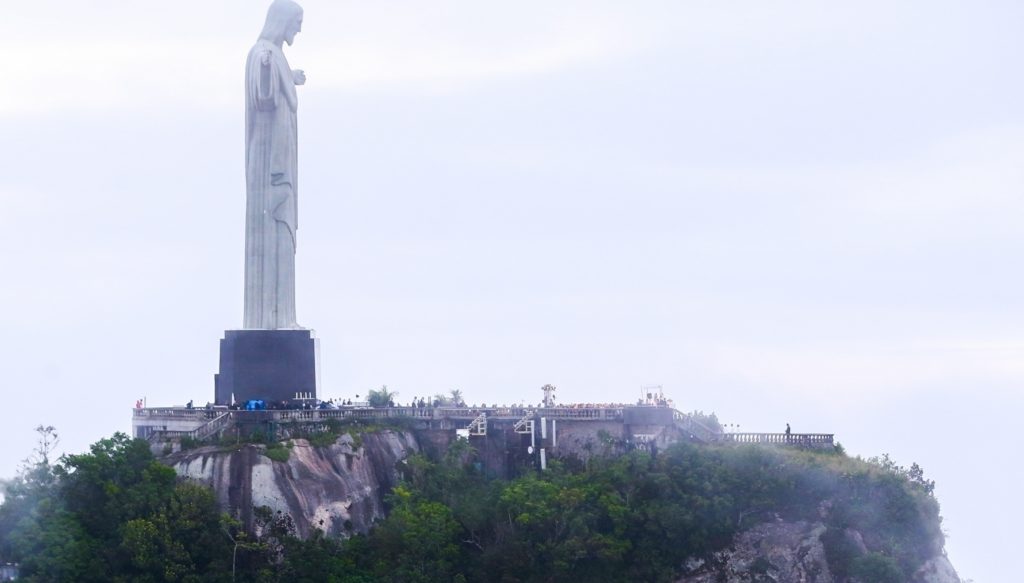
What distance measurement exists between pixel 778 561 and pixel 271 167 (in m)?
26.2

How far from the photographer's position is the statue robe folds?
74938 mm

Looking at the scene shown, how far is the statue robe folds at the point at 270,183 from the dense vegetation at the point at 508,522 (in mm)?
10034

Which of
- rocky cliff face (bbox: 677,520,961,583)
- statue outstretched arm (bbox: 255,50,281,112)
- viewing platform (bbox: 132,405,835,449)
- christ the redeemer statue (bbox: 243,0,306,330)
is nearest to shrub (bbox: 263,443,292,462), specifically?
viewing platform (bbox: 132,405,835,449)

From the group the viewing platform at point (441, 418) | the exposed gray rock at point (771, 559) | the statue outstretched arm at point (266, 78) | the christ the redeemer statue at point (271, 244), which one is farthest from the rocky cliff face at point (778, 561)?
the statue outstretched arm at point (266, 78)

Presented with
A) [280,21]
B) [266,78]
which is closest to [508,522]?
[266,78]

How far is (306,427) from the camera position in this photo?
234 ft

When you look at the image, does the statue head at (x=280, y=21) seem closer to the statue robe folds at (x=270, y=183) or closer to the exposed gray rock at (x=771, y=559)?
the statue robe folds at (x=270, y=183)

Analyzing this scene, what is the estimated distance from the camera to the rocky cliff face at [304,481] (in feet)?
219

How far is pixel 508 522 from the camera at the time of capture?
69.0 m

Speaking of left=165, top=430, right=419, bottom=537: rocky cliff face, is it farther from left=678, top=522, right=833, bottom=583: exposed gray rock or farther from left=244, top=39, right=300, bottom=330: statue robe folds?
left=678, top=522, right=833, bottom=583: exposed gray rock

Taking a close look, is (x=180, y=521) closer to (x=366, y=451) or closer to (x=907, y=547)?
(x=366, y=451)

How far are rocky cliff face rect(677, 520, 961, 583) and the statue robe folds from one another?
66.0ft

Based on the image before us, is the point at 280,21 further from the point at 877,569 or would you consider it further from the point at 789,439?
the point at 877,569

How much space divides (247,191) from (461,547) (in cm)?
1806
